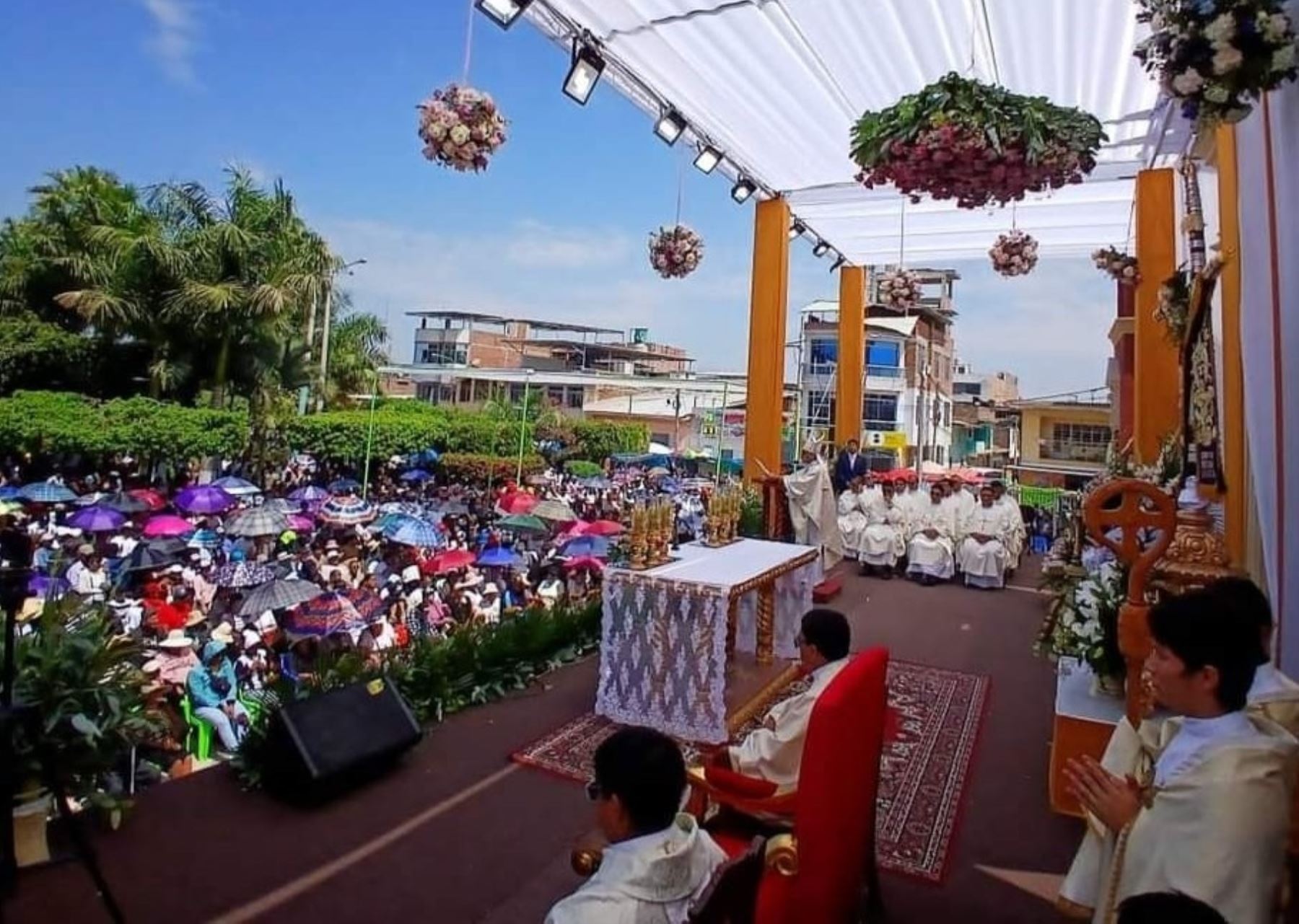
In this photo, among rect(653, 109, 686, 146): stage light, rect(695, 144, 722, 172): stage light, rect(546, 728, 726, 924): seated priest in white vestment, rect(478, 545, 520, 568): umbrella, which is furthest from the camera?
rect(478, 545, 520, 568): umbrella

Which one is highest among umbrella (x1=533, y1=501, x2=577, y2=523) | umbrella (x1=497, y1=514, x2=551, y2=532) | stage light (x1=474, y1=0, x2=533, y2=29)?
stage light (x1=474, y1=0, x2=533, y2=29)

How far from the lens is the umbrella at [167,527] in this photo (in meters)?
14.0

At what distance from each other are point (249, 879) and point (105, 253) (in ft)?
77.0

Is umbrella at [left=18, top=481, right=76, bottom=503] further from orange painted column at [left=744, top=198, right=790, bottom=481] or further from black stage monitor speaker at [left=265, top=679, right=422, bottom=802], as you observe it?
black stage monitor speaker at [left=265, top=679, right=422, bottom=802]

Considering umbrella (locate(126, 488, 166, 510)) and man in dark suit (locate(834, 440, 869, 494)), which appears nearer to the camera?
man in dark suit (locate(834, 440, 869, 494))

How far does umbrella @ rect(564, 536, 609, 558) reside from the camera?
12867 mm

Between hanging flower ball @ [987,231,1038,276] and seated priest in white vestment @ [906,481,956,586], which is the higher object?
hanging flower ball @ [987,231,1038,276]

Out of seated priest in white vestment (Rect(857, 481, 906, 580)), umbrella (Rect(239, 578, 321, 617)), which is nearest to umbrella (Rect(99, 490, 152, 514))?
umbrella (Rect(239, 578, 321, 617))

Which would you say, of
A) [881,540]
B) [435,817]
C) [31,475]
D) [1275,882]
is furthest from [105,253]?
[1275,882]

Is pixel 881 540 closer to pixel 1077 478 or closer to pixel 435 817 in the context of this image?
pixel 435 817

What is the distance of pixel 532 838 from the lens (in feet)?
12.7

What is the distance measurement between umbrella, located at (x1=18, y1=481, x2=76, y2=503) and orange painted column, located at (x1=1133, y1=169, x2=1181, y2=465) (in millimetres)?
17051

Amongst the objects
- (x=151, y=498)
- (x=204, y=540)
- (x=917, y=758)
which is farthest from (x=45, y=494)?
(x=917, y=758)

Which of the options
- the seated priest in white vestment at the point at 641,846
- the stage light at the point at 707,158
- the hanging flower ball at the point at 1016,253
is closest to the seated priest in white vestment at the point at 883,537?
the hanging flower ball at the point at 1016,253
